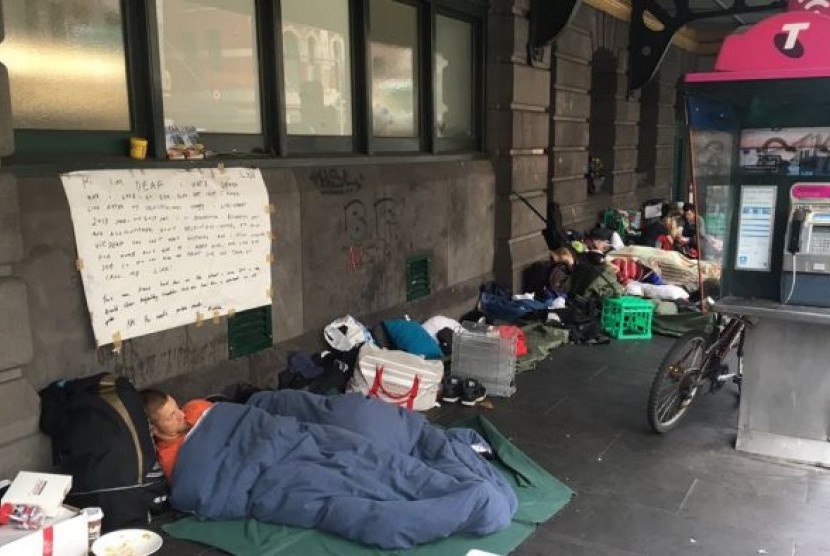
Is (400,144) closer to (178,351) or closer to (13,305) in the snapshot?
(178,351)

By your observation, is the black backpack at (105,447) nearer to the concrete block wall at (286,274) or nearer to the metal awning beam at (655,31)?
the concrete block wall at (286,274)

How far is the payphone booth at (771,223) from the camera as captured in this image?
4062mm

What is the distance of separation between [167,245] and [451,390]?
7.36 ft

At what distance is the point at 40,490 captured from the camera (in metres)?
3.18

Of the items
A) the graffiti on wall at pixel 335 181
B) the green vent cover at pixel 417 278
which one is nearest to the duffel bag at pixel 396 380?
the graffiti on wall at pixel 335 181

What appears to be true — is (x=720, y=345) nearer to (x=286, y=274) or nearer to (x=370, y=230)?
(x=370, y=230)

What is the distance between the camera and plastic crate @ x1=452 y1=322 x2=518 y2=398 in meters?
5.40

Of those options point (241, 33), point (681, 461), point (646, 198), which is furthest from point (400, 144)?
point (646, 198)

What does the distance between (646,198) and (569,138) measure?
450 cm

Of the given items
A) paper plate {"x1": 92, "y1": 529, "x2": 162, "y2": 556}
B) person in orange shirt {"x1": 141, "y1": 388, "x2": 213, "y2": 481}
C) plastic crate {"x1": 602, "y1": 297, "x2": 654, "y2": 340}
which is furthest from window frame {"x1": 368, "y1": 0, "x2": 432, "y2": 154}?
paper plate {"x1": 92, "y1": 529, "x2": 162, "y2": 556}

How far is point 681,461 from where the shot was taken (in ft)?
13.9

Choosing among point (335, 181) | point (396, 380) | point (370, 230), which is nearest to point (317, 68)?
point (335, 181)

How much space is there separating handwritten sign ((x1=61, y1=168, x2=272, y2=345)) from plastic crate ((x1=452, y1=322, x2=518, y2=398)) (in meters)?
1.61

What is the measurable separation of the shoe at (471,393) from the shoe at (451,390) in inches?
1.7
